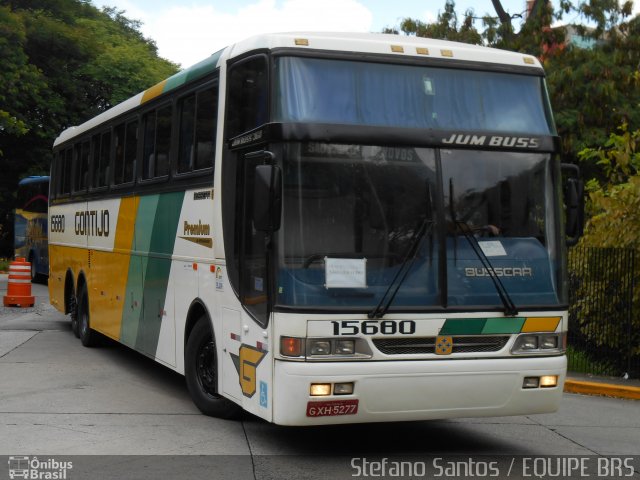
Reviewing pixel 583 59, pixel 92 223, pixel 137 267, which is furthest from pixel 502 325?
pixel 583 59

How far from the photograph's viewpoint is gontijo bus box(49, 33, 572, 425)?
7426 millimetres

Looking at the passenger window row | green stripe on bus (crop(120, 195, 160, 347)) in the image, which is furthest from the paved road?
the passenger window row

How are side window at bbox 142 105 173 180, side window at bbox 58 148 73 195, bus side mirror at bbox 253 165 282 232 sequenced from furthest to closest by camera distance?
side window at bbox 58 148 73 195 < side window at bbox 142 105 173 180 < bus side mirror at bbox 253 165 282 232

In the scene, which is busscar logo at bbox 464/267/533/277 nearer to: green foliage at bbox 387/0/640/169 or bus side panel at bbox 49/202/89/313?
bus side panel at bbox 49/202/89/313

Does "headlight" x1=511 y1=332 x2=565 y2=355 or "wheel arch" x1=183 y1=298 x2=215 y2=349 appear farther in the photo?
"wheel arch" x1=183 y1=298 x2=215 y2=349

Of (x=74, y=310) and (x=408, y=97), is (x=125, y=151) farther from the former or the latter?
(x=408, y=97)

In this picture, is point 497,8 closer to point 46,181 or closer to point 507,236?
point 507,236

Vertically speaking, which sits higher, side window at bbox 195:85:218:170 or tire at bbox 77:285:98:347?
side window at bbox 195:85:218:170

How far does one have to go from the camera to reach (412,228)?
7.68 meters

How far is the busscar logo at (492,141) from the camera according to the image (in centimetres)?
791

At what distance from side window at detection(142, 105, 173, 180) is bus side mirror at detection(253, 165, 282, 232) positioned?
358 centimetres

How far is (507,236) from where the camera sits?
7.94 metres

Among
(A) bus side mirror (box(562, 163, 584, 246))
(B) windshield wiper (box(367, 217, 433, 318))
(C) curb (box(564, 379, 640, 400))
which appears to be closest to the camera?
(B) windshield wiper (box(367, 217, 433, 318))

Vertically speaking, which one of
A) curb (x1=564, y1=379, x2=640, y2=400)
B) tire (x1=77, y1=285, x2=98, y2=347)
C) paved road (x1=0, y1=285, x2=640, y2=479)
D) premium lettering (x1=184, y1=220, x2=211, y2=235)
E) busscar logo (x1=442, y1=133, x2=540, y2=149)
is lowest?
paved road (x1=0, y1=285, x2=640, y2=479)
